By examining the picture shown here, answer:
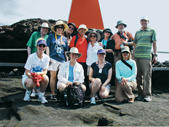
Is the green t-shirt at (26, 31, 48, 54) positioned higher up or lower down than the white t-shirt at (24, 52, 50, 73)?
higher up

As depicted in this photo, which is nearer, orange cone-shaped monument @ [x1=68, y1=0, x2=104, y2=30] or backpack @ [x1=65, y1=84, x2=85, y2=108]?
backpack @ [x1=65, y1=84, x2=85, y2=108]

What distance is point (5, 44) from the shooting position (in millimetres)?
8102

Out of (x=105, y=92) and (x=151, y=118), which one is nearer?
(x=151, y=118)

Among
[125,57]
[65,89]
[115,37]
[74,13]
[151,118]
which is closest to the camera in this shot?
[151,118]

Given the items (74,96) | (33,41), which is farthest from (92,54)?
(33,41)

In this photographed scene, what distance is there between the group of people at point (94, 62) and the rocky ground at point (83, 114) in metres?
0.32

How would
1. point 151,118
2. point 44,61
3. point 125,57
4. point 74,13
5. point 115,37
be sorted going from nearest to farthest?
point 151,118 < point 44,61 < point 125,57 < point 115,37 < point 74,13

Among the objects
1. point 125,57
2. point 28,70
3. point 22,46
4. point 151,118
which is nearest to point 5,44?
point 22,46

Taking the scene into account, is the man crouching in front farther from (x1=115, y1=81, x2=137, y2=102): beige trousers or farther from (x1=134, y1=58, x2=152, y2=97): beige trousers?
(x1=134, y1=58, x2=152, y2=97): beige trousers

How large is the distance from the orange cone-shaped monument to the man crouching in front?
8.63ft

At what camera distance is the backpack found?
3.23 metres

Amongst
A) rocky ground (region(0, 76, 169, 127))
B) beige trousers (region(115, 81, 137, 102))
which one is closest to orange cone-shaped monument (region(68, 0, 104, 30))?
beige trousers (region(115, 81, 137, 102))

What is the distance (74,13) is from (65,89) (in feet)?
11.3

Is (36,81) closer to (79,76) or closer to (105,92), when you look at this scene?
(79,76)
